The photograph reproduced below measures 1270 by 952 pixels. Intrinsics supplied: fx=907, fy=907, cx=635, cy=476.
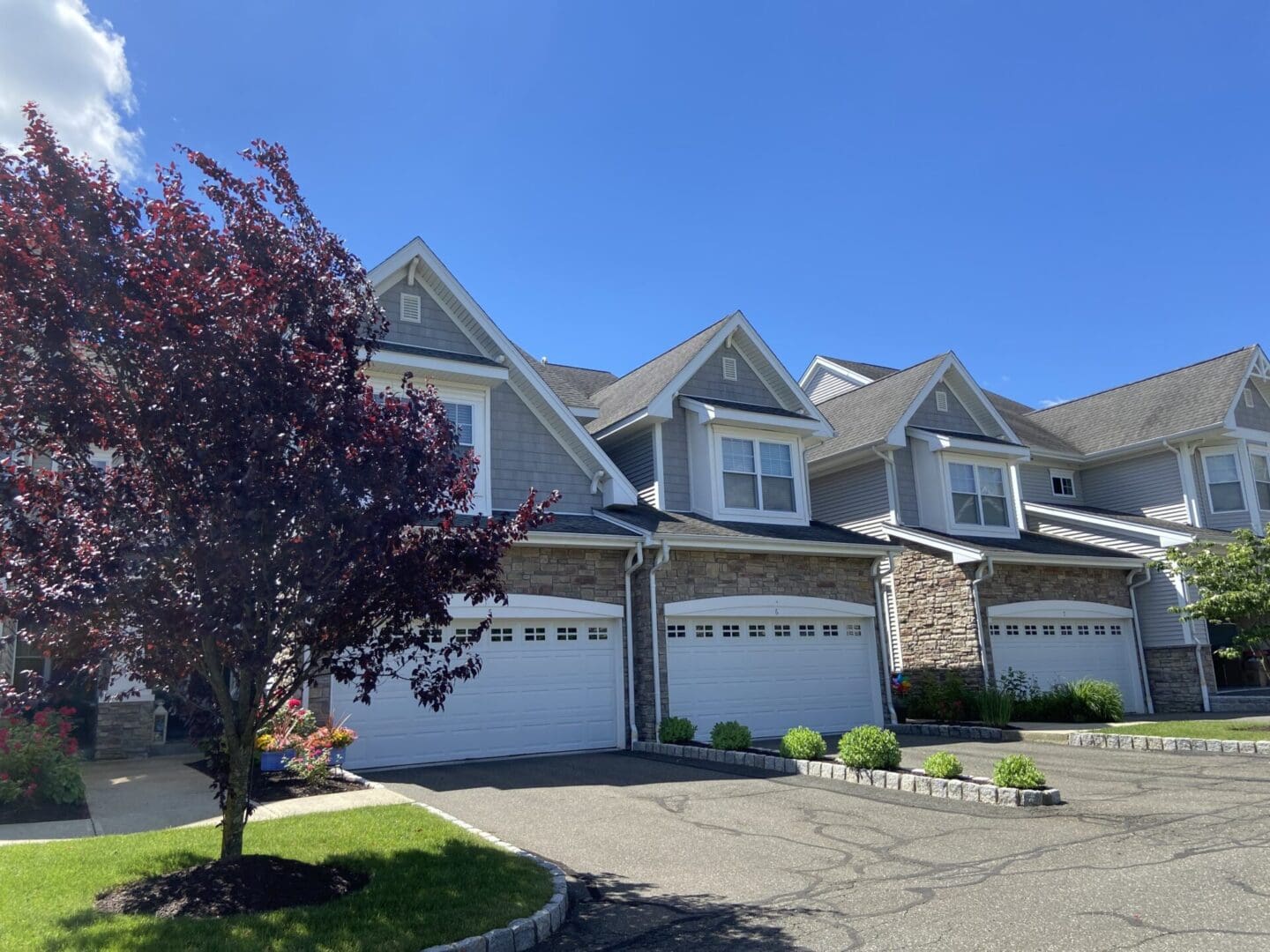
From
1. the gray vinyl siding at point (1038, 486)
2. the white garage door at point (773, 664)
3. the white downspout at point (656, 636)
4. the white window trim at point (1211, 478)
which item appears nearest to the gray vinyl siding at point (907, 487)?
the white garage door at point (773, 664)

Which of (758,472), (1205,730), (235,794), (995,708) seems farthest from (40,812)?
(1205,730)

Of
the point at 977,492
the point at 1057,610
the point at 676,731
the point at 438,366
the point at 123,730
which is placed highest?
the point at 438,366

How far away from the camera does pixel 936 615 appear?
21.0 m

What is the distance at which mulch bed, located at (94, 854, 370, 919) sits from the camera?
643 centimetres

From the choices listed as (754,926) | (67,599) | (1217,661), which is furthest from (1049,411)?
(67,599)

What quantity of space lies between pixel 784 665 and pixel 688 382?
6.31 meters

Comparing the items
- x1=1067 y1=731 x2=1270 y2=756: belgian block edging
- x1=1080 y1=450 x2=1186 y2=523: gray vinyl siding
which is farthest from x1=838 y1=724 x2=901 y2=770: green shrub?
x1=1080 y1=450 x2=1186 y2=523: gray vinyl siding

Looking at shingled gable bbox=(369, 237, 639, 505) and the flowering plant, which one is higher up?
shingled gable bbox=(369, 237, 639, 505)

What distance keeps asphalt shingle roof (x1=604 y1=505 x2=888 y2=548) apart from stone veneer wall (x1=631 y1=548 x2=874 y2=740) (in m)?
0.41

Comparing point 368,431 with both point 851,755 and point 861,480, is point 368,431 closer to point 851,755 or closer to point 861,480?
point 851,755

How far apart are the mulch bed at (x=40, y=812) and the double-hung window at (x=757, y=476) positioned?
12368 millimetres

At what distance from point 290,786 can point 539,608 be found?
4.99 meters

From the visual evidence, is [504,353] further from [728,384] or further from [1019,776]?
[1019,776]

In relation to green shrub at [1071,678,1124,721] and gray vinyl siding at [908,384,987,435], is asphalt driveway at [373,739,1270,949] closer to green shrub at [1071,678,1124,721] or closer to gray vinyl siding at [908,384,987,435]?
green shrub at [1071,678,1124,721]
